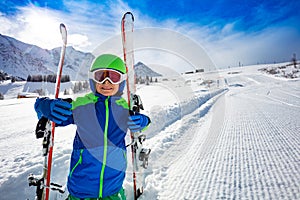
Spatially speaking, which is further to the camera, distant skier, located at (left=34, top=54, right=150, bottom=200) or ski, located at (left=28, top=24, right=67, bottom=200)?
ski, located at (left=28, top=24, right=67, bottom=200)

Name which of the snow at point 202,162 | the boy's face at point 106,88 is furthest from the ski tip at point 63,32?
the snow at point 202,162

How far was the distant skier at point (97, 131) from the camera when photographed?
167 centimetres

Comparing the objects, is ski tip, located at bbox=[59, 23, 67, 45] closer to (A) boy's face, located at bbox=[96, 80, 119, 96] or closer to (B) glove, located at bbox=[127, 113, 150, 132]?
(A) boy's face, located at bbox=[96, 80, 119, 96]

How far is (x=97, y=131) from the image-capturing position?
173 centimetres

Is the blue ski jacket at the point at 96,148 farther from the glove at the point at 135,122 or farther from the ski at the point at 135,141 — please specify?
the ski at the point at 135,141

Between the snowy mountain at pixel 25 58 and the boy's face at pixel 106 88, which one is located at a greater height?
the snowy mountain at pixel 25 58

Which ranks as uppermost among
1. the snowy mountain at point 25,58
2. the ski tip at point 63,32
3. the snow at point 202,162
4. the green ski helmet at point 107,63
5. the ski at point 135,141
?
the snowy mountain at point 25,58

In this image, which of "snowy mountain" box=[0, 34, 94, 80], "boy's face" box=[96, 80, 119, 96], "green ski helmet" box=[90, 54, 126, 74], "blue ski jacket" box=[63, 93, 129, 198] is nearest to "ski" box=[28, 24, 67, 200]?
"blue ski jacket" box=[63, 93, 129, 198]

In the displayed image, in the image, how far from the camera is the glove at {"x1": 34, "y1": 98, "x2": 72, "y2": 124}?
1.67 meters

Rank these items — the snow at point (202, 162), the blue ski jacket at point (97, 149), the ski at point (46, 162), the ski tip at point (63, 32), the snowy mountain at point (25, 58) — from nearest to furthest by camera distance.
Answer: the blue ski jacket at point (97, 149) < the ski at point (46, 162) < the ski tip at point (63, 32) < the snow at point (202, 162) < the snowy mountain at point (25, 58)

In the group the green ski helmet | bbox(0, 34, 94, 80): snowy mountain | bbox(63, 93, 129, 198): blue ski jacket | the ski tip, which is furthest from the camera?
bbox(0, 34, 94, 80): snowy mountain

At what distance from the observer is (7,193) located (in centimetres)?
259

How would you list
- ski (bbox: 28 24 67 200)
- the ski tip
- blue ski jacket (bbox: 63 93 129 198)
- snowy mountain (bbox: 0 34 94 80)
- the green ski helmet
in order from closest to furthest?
blue ski jacket (bbox: 63 93 129 198)
ski (bbox: 28 24 67 200)
the green ski helmet
the ski tip
snowy mountain (bbox: 0 34 94 80)

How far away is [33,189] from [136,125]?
2038 millimetres
